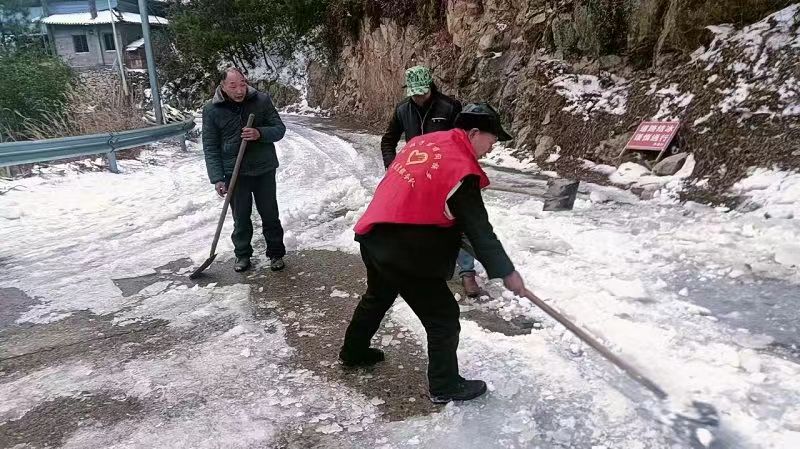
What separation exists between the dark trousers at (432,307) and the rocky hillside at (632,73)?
468 cm

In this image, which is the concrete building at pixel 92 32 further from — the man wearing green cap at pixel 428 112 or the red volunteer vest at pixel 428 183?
the red volunteer vest at pixel 428 183

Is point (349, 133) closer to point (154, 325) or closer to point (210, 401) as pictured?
point (154, 325)

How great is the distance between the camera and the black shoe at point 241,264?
16.0 ft

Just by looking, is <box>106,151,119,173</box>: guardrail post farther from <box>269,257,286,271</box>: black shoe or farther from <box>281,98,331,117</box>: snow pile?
<box>281,98,331,117</box>: snow pile

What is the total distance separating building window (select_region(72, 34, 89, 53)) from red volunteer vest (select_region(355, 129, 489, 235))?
4174 cm

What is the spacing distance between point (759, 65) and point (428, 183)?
21.2ft

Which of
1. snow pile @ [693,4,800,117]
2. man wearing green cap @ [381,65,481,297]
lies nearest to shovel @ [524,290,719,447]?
man wearing green cap @ [381,65,481,297]

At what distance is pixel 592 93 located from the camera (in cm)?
898

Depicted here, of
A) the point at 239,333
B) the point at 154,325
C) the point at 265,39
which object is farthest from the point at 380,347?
the point at 265,39

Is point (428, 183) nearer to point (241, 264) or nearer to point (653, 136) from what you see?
point (241, 264)

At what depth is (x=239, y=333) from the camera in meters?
3.62

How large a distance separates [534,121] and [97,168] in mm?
7782

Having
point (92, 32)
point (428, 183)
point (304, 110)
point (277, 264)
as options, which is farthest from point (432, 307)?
point (92, 32)

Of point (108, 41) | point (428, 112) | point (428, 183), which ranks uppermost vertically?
point (108, 41)
